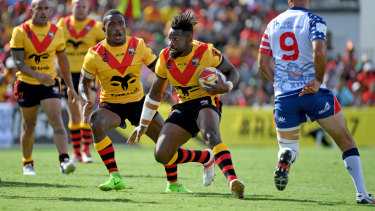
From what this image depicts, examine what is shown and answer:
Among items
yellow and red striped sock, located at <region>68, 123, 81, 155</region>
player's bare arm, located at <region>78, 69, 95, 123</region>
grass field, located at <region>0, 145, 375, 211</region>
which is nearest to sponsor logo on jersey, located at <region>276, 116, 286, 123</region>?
grass field, located at <region>0, 145, 375, 211</region>

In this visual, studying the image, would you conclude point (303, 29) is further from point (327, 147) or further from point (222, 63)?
point (327, 147)

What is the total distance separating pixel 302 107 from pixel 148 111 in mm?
1988

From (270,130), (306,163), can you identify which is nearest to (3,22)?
(270,130)

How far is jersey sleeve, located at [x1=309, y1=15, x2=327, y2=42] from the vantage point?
6789mm

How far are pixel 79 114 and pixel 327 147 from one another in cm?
909

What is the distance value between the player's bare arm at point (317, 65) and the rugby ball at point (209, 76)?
1075 millimetres

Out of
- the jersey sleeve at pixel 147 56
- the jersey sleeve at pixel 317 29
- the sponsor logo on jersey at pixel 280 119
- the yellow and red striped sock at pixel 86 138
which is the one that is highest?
the jersey sleeve at pixel 317 29

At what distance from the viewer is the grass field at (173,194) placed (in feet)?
22.8

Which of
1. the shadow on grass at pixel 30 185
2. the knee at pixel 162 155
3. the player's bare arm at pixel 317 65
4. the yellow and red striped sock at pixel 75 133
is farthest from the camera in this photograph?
the yellow and red striped sock at pixel 75 133

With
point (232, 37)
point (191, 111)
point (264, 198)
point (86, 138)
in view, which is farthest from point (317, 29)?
point (232, 37)

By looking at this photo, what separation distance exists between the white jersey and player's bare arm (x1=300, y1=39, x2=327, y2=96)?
6.8 inches

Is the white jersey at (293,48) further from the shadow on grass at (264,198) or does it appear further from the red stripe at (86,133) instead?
the red stripe at (86,133)

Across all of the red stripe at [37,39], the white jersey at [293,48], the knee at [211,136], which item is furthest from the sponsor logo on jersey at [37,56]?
the white jersey at [293,48]

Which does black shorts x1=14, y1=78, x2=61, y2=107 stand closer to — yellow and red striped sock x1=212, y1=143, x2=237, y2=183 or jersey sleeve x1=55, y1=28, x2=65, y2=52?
jersey sleeve x1=55, y1=28, x2=65, y2=52
